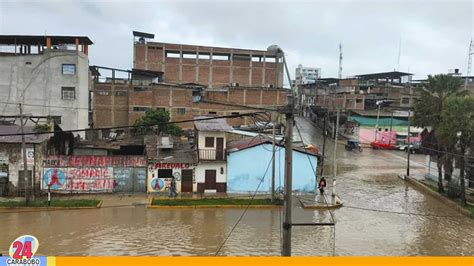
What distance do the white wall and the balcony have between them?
18.8 meters

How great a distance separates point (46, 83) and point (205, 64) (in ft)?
110

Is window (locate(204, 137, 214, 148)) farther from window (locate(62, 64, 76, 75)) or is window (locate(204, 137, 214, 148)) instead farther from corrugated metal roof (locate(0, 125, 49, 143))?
window (locate(62, 64, 76, 75))

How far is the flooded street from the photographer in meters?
17.5

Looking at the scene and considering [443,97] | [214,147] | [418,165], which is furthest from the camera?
[418,165]

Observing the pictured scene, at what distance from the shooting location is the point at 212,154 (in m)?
28.2

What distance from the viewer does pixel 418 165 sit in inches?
1759

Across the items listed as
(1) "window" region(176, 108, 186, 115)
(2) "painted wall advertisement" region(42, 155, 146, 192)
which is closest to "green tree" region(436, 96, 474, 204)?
(2) "painted wall advertisement" region(42, 155, 146, 192)

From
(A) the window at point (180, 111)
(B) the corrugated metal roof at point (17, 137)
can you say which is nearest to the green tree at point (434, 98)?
(B) the corrugated metal roof at point (17, 137)

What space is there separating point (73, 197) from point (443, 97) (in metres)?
26.3

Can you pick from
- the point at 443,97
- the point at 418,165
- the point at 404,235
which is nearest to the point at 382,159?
the point at 418,165

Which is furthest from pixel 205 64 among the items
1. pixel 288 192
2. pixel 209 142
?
pixel 288 192

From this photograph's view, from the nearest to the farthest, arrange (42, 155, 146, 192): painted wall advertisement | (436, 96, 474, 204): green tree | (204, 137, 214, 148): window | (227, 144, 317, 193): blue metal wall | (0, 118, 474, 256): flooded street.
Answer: (0, 118, 474, 256): flooded street < (436, 96, 474, 204): green tree < (42, 155, 146, 192): painted wall advertisement < (227, 144, 317, 193): blue metal wall < (204, 137, 214, 148): window

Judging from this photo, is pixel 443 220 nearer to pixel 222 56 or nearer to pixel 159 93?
pixel 159 93

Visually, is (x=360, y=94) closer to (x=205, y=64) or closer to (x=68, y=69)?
(x=205, y=64)
